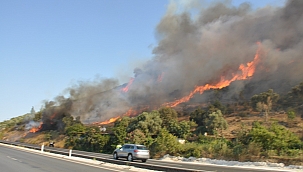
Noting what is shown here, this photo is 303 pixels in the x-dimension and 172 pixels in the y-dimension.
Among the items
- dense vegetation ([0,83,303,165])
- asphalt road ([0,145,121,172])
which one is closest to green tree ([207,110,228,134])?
dense vegetation ([0,83,303,165])

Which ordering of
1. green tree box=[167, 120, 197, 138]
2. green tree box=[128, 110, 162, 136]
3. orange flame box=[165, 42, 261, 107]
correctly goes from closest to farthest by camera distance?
1. green tree box=[128, 110, 162, 136]
2. green tree box=[167, 120, 197, 138]
3. orange flame box=[165, 42, 261, 107]

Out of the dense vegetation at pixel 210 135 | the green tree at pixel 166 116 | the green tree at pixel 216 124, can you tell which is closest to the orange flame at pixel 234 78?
the dense vegetation at pixel 210 135

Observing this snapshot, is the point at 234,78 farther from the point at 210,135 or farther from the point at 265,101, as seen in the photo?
the point at 210,135

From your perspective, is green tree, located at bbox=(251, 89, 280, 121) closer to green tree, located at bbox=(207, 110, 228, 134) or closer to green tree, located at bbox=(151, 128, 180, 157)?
green tree, located at bbox=(207, 110, 228, 134)

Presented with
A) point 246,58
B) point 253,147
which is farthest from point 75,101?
point 253,147

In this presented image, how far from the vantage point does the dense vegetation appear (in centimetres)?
3234

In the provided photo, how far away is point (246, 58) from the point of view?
11475 cm

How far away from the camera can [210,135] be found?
2112 inches

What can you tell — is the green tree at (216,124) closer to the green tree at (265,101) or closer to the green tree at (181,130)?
the green tree at (181,130)

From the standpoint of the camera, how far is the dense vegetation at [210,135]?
106 ft

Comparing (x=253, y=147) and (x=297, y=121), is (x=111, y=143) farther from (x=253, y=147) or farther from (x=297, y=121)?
(x=297, y=121)

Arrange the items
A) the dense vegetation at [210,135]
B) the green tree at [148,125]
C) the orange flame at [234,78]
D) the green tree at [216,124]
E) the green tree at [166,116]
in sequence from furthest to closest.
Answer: the orange flame at [234,78] → the green tree at [166,116] → the green tree at [216,124] → the green tree at [148,125] → the dense vegetation at [210,135]

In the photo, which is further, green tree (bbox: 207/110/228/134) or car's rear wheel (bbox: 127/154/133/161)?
green tree (bbox: 207/110/228/134)

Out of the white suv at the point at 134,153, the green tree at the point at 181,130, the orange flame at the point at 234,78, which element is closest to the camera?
the white suv at the point at 134,153
